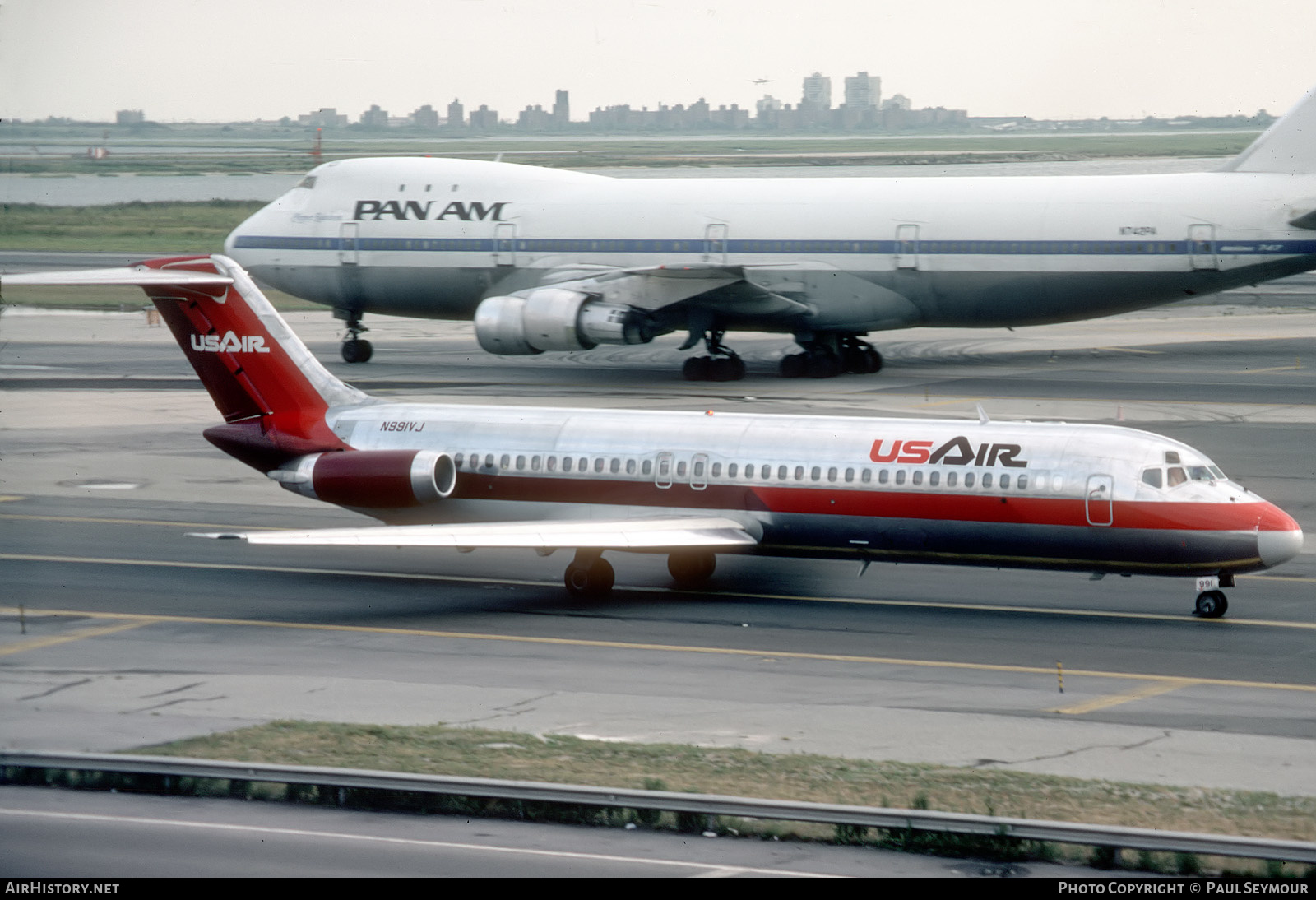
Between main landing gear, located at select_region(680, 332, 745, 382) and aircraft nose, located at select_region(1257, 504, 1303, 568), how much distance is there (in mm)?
30205

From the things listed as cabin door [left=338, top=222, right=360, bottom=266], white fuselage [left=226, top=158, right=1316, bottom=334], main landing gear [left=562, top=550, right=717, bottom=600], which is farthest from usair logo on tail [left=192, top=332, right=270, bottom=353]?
cabin door [left=338, top=222, right=360, bottom=266]

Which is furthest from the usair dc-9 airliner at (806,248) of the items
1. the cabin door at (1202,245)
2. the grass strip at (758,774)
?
the grass strip at (758,774)

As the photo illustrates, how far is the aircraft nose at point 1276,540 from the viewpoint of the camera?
24.1 meters

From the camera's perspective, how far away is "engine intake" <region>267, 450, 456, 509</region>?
27.7m

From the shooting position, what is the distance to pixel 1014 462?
25406 mm

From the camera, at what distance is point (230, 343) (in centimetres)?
2967

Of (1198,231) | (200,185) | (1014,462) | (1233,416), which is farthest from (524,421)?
(200,185)

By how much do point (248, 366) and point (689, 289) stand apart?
78.0ft

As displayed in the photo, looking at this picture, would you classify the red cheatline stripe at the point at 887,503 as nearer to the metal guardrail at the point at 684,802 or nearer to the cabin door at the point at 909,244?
the metal guardrail at the point at 684,802

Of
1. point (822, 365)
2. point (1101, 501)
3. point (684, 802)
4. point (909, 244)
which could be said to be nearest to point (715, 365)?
point (822, 365)

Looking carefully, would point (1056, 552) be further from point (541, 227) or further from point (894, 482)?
point (541, 227)

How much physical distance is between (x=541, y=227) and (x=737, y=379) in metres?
8.02

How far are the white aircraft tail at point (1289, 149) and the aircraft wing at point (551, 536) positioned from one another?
31268 millimetres

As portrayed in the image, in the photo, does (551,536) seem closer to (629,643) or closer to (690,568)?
(629,643)
